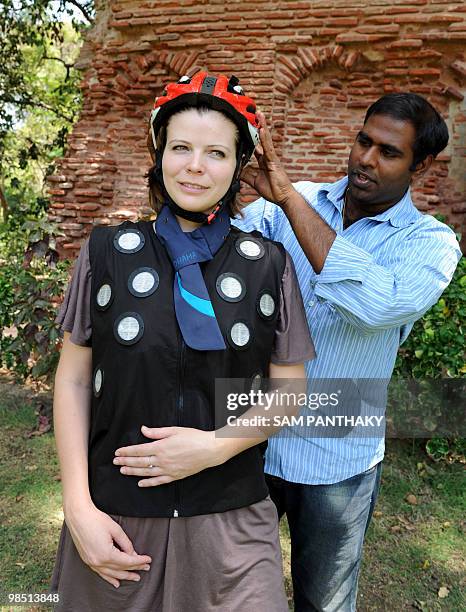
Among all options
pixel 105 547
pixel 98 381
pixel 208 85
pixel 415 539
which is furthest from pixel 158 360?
pixel 415 539

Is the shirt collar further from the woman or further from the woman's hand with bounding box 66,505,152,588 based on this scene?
the woman's hand with bounding box 66,505,152,588

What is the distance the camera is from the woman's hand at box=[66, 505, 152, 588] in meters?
1.42

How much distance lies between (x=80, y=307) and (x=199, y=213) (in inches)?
18.5

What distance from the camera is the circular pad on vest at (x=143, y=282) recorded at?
1.50m

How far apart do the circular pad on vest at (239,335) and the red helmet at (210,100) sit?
607mm

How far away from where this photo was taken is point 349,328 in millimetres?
1925

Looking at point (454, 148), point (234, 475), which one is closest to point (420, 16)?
point (454, 148)

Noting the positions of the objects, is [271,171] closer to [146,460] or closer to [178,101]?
[178,101]

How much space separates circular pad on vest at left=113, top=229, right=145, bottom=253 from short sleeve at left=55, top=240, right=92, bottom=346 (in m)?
0.10

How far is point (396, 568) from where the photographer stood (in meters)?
3.59

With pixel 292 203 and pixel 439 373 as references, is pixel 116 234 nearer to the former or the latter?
pixel 292 203

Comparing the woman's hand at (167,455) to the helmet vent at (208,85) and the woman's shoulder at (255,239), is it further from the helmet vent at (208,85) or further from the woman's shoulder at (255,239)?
the helmet vent at (208,85)

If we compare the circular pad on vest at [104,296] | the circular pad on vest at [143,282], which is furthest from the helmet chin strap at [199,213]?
the circular pad on vest at [104,296]

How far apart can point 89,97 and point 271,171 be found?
18.8ft
